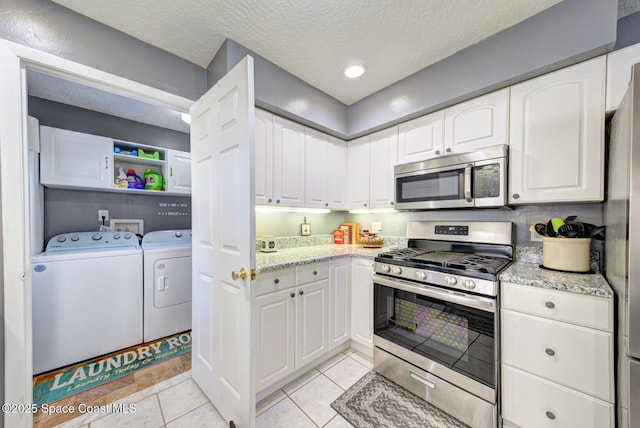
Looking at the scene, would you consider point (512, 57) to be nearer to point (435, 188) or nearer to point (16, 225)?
point (435, 188)

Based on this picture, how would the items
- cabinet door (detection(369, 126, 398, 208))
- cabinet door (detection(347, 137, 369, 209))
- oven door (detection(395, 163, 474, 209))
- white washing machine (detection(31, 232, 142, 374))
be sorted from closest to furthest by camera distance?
oven door (detection(395, 163, 474, 209)), white washing machine (detection(31, 232, 142, 374)), cabinet door (detection(369, 126, 398, 208)), cabinet door (detection(347, 137, 369, 209))

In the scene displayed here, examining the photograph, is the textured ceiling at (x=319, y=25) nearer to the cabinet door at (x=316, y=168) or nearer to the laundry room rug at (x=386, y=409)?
the cabinet door at (x=316, y=168)

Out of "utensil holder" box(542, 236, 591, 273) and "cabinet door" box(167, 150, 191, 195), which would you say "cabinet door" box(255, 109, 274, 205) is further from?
"utensil holder" box(542, 236, 591, 273)

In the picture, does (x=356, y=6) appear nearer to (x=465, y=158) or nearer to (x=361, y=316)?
(x=465, y=158)

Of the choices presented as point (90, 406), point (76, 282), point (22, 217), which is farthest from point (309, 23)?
point (90, 406)

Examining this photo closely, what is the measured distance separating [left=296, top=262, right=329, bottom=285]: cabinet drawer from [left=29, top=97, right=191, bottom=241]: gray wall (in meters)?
2.30

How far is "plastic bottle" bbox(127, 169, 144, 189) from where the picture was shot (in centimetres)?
272

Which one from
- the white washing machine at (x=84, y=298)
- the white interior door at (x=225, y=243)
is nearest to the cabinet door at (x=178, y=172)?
the white washing machine at (x=84, y=298)

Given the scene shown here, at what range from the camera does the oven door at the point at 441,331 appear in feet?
4.50

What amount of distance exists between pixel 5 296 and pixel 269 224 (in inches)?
66.1

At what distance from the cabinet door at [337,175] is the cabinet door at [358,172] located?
0.06 m

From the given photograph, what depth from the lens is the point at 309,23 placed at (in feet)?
5.02

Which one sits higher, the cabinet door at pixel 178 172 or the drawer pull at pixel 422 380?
the cabinet door at pixel 178 172

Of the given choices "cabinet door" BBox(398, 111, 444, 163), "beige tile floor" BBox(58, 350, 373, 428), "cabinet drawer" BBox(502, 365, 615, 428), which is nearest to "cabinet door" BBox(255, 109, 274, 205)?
"cabinet door" BBox(398, 111, 444, 163)
